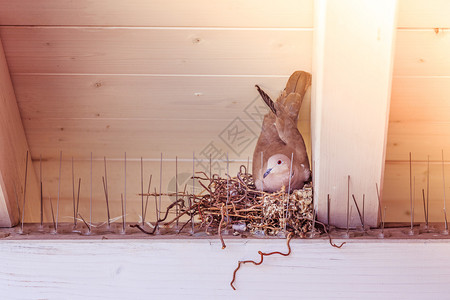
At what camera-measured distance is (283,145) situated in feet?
4.51

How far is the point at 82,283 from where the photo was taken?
1.25 m

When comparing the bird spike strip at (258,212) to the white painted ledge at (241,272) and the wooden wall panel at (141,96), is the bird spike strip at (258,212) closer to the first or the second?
the white painted ledge at (241,272)

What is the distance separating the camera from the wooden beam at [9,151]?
4.51ft

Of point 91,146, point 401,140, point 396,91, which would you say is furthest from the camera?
point 91,146

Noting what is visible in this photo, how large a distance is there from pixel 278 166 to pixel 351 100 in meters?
0.28

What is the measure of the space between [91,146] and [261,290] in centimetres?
83

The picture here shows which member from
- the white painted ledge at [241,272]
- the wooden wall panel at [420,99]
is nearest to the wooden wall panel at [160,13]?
the wooden wall panel at [420,99]

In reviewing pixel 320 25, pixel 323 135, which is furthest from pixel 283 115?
pixel 320 25

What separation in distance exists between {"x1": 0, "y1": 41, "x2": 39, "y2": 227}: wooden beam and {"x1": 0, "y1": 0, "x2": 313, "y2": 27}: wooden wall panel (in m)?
0.16

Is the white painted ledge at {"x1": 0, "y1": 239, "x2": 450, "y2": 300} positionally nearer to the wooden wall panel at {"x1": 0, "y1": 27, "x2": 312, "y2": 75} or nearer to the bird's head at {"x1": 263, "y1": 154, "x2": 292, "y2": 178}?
the bird's head at {"x1": 263, "y1": 154, "x2": 292, "y2": 178}

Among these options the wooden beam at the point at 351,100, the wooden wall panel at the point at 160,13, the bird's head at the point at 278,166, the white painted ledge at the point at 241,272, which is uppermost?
the wooden wall panel at the point at 160,13

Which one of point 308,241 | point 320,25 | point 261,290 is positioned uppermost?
point 320,25

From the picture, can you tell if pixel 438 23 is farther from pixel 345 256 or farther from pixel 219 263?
pixel 219 263

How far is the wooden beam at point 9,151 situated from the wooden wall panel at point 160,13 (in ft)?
0.53
